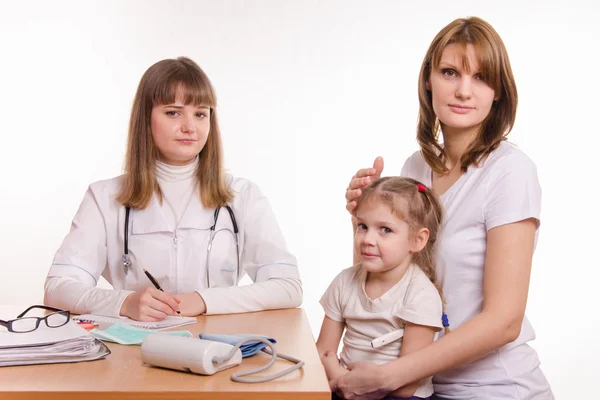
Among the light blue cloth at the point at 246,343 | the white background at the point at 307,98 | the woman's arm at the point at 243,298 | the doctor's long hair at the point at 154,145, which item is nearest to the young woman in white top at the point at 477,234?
the light blue cloth at the point at 246,343

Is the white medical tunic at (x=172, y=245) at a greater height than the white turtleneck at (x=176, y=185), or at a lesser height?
A: lesser

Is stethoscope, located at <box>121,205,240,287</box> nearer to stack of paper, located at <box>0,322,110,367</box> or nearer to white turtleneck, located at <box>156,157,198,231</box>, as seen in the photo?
white turtleneck, located at <box>156,157,198,231</box>

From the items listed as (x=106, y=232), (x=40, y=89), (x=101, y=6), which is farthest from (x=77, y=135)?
(x=106, y=232)

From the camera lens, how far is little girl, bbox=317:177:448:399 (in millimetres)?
1899

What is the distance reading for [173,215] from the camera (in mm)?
2461

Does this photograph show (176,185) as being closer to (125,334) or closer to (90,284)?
(90,284)

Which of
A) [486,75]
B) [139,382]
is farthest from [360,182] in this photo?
[139,382]

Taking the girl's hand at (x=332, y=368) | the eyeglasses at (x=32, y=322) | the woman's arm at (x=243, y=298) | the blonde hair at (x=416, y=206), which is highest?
the blonde hair at (x=416, y=206)

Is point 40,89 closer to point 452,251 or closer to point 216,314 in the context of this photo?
point 216,314

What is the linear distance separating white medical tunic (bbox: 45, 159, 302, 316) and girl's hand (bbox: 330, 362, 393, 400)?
512 mm

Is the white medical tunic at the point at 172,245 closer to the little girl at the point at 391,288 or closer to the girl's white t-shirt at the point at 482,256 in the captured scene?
the little girl at the point at 391,288

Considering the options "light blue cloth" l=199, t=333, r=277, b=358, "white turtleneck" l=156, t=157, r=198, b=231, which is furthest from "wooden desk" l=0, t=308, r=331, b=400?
"white turtleneck" l=156, t=157, r=198, b=231

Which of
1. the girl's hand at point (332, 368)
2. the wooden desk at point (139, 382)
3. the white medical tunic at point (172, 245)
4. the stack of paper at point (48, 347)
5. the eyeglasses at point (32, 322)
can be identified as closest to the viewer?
the wooden desk at point (139, 382)

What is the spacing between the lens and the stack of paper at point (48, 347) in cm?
154
